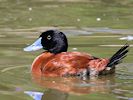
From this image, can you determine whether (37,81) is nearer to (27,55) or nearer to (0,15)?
(27,55)

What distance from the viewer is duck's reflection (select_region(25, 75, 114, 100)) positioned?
29.8ft

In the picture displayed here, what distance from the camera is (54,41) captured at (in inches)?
425

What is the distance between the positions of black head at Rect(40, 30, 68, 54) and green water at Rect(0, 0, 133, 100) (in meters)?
0.54

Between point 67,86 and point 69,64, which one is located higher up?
point 69,64

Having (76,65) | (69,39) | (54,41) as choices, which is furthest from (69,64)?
(69,39)

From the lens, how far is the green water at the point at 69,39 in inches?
362

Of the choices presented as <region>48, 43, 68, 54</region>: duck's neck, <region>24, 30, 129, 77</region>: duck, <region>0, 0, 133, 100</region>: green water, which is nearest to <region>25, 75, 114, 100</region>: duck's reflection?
<region>0, 0, 133, 100</region>: green water

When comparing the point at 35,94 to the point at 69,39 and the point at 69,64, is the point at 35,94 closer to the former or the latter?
the point at 69,64

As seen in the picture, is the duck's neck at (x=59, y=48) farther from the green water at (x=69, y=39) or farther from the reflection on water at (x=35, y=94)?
the reflection on water at (x=35, y=94)

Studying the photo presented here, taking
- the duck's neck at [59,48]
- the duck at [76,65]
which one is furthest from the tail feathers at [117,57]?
the duck's neck at [59,48]

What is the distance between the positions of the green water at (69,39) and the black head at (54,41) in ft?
1.76

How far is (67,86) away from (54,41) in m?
1.44

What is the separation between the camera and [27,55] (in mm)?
11977

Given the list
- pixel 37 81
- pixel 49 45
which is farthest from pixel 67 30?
pixel 37 81
